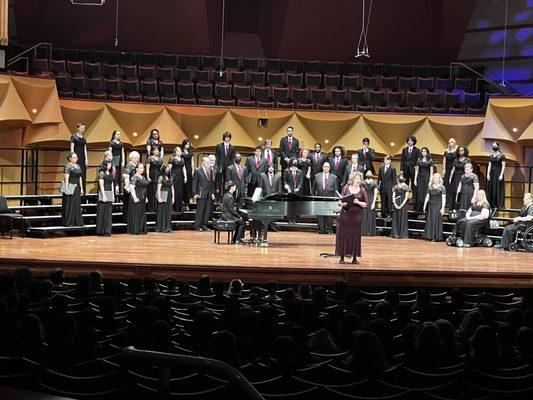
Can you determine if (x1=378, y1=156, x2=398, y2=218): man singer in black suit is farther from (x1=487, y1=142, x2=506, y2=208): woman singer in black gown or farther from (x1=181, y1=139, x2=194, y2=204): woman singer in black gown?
(x1=181, y1=139, x2=194, y2=204): woman singer in black gown

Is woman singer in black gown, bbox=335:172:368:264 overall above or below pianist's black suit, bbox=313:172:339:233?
below

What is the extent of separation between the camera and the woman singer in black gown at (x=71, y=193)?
10.9 metres

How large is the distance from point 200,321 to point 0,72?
925 centimetres

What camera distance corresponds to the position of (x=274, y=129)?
14.8 m

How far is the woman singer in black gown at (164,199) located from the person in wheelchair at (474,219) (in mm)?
4242

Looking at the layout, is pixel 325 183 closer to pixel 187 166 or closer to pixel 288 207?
pixel 288 207

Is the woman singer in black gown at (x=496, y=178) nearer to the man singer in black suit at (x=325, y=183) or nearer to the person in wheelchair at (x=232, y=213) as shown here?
the man singer in black suit at (x=325, y=183)

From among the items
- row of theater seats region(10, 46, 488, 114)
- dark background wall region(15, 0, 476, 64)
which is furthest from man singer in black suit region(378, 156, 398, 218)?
dark background wall region(15, 0, 476, 64)

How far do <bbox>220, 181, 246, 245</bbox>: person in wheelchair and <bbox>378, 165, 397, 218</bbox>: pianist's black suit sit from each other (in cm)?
296

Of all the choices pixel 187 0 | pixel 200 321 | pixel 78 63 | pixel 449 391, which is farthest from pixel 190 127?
pixel 449 391

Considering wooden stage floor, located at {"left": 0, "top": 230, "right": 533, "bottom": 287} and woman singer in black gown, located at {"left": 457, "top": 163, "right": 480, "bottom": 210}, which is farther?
woman singer in black gown, located at {"left": 457, "top": 163, "right": 480, "bottom": 210}

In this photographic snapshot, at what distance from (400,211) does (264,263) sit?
4282 mm

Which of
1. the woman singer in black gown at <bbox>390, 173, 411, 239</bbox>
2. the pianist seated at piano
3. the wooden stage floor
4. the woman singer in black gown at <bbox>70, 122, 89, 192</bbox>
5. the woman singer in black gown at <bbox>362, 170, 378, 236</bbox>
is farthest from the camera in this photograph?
the pianist seated at piano

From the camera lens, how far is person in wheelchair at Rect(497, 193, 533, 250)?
35.6 ft
